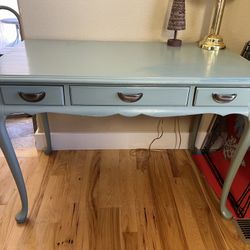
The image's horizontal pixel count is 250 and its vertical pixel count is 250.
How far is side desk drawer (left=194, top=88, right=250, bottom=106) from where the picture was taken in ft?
3.25

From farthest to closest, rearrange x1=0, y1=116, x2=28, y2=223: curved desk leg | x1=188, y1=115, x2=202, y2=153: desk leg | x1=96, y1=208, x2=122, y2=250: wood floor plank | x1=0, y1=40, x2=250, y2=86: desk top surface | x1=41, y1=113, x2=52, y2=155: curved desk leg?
x1=188, y1=115, x2=202, y2=153: desk leg → x1=41, y1=113, x2=52, y2=155: curved desk leg → x1=96, y1=208, x2=122, y2=250: wood floor plank → x1=0, y1=116, x2=28, y2=223: curved desk leg → x1=0, y1=40, x2=250, y2=86: desk top surface

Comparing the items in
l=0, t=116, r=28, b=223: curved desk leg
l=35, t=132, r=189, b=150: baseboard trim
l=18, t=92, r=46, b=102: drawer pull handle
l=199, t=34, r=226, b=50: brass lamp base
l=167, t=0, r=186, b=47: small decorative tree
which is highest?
l=167, t=0, r=186, b=47: small decorative tree

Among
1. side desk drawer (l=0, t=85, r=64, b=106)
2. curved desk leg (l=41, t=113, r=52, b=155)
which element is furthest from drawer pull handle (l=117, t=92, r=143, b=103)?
curved desk leg (l=41, t=113, r=52, b=155)

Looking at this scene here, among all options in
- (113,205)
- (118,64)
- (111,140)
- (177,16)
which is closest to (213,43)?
(177,16)

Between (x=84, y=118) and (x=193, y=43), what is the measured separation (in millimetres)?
906

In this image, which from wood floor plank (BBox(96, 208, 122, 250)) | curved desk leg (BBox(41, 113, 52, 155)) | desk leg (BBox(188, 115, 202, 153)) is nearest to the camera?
wood floor plank (BBox(96, 208, 122, 250))

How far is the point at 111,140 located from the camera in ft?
6.10

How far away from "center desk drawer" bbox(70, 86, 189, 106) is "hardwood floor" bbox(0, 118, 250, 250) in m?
0.70

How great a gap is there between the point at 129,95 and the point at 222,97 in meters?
0.40

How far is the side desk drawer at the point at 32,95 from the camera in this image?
3.10 feet

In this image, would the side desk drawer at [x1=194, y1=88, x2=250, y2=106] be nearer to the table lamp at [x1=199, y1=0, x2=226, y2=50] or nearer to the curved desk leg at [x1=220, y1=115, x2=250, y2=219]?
the curved desk leg at [x1=220, y1=115, x2=250, y2=219]

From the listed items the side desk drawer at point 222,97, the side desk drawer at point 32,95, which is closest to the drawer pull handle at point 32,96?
the side desk drawer at point 32,95

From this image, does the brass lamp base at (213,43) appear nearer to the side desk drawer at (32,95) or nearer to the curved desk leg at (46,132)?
the side desk drawer at (32,95)

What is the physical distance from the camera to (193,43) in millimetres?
1492
